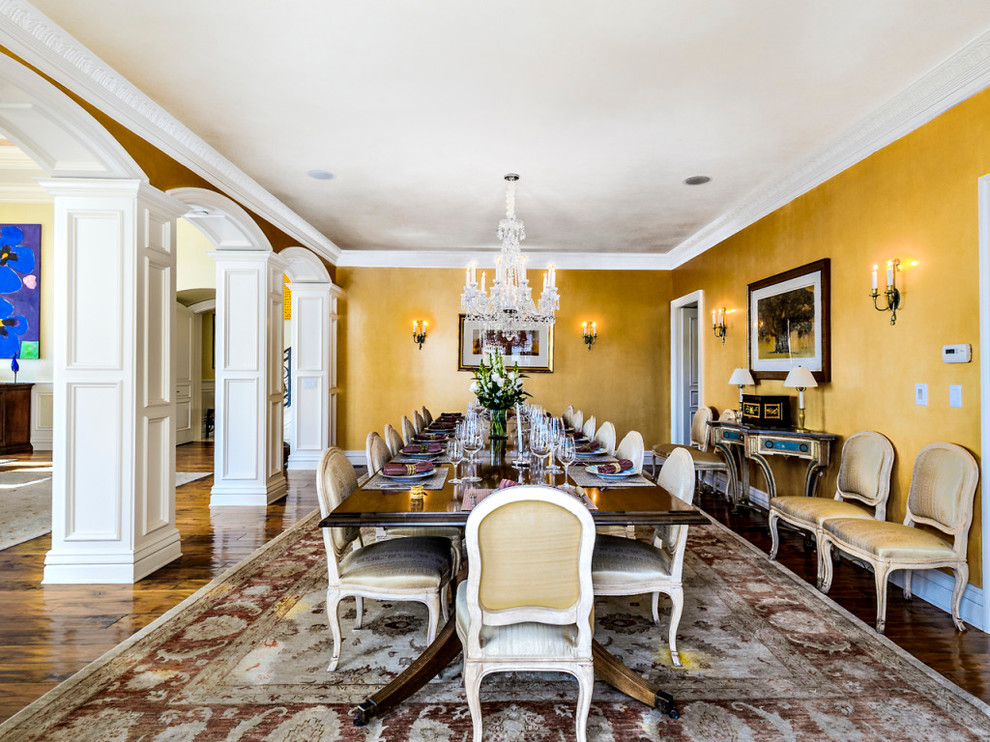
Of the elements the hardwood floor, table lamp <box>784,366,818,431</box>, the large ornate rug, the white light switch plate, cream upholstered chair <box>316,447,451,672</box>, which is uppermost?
table lamp <box>784,366,818,431</box>

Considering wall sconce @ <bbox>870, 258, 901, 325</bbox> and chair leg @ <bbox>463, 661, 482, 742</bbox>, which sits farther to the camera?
wall sconce @ <bbox>870, 258, 901, 325</bbox>

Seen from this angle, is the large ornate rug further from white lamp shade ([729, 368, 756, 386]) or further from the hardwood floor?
white lamp shade ([729, 368, 756, 386])

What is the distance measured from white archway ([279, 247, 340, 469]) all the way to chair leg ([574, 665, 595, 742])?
6042 mm

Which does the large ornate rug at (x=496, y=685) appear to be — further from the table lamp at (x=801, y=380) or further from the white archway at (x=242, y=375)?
the white archway at (x=242, y=375)

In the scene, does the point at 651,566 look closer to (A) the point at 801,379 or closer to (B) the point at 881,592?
(B) the point at 881,592

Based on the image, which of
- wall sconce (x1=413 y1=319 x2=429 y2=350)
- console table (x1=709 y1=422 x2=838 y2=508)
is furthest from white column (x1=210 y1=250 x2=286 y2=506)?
console table (x1=709 y1=422 x2=838 y2=508)

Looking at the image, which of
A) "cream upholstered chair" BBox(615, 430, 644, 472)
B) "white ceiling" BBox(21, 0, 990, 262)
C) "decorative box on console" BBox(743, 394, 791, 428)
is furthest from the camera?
"decorative box on console" BBox(743, 394, 791, 428)

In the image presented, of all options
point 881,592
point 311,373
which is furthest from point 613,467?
point 311,373

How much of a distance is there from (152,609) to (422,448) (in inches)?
69.5

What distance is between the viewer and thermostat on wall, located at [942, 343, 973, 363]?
9.46 feet

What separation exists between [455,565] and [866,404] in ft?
9.84

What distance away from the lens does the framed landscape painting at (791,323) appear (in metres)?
4.21

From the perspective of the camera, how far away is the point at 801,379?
414 cm

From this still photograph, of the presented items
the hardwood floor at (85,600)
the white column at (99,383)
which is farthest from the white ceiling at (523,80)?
the hardwood floor at (85,600)
